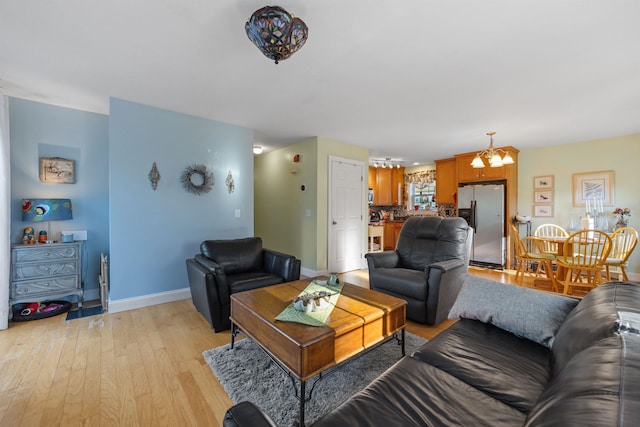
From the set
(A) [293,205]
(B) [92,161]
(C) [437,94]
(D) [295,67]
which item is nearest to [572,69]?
(C) [437,94]

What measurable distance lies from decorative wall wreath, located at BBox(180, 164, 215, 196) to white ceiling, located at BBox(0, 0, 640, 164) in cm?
71

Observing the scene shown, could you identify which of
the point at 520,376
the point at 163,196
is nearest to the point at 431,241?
the point at 520,376

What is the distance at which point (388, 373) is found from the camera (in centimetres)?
118

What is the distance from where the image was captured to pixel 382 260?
311cm

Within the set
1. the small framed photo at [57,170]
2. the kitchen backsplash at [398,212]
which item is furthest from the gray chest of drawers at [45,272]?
the kitchen backsplash at [398,212]

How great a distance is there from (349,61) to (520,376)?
2.26 metres

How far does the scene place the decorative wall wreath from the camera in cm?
341

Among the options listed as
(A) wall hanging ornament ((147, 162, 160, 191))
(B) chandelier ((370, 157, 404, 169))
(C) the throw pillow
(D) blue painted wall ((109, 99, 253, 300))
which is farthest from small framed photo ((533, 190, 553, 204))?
(A) wall hanging ornament ((147, 162, 160, 191))

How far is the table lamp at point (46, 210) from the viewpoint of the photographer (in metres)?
2.96

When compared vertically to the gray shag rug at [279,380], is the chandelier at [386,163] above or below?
above

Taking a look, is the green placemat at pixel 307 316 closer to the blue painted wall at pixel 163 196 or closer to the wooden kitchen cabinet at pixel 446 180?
the blue painted wall at pixel 163 196

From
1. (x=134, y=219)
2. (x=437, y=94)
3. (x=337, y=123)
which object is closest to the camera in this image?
(x=437, y=94)

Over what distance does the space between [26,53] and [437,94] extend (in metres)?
3.56

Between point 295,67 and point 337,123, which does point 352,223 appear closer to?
point 337,123
